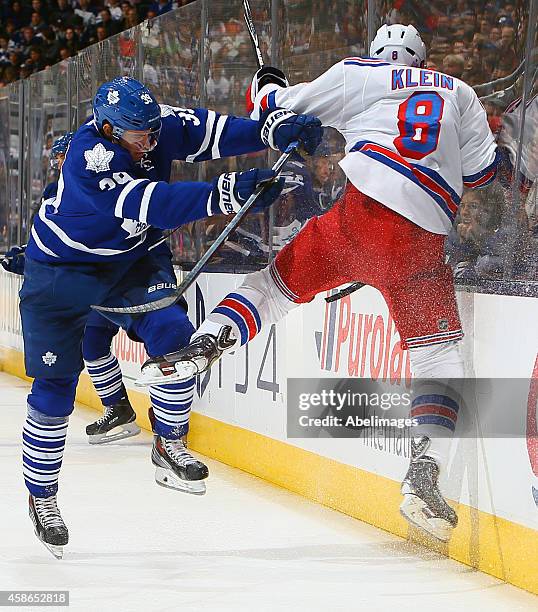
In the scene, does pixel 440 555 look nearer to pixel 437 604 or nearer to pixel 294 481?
pixel 437 604

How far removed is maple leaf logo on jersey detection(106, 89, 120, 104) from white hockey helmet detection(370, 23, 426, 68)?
2.31 feet

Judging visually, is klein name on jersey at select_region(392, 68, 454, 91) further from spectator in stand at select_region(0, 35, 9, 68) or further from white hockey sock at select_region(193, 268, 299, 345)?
spectator in stand at select_region(0, 35, 9, 68)

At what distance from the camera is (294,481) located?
4.12 m

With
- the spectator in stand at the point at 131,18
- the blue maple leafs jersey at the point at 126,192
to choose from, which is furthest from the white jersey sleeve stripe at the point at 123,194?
the spectator in stand at the point at 131,18

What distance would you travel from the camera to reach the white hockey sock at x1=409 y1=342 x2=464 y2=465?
10.0 ft

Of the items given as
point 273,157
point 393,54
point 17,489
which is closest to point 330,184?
point 273,157

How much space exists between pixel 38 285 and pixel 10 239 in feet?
17.4

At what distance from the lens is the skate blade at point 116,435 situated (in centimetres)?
511

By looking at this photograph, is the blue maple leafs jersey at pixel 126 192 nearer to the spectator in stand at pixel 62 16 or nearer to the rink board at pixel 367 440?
the rink board at pixel 367 440

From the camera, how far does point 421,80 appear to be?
9.48 ft

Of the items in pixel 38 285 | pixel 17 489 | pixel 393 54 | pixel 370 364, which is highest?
pixel 393 54

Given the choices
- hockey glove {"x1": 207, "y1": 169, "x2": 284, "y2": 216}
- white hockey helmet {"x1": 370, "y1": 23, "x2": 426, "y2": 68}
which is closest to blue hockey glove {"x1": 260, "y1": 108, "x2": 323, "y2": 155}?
hockey glove {"x1": 207, "y1": 169, "x2": 284, "y2": 216}

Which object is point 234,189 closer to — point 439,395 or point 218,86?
point 439,395

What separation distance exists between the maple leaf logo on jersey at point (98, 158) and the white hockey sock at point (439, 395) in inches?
37.9
